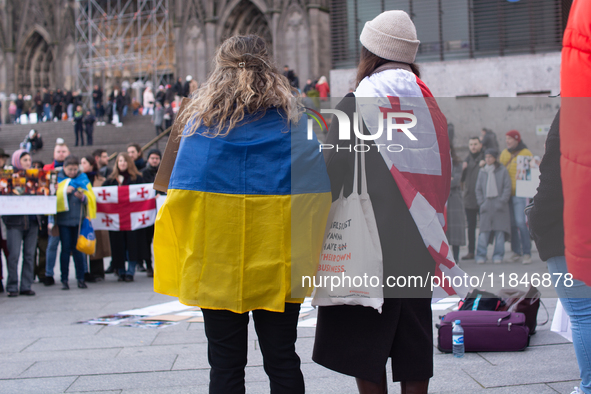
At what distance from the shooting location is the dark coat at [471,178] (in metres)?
7.66

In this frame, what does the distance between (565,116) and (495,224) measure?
6.94m

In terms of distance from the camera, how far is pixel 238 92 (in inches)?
92.7

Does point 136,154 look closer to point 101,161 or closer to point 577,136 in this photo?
point 101,161

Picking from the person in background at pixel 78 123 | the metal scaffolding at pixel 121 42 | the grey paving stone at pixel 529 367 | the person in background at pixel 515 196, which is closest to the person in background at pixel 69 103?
the metal scaffolding at pixel 121 42

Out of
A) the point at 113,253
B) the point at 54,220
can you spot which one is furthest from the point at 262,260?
the point at 113,253

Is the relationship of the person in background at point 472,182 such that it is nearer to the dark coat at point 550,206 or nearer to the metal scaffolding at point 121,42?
the dark coat at point 550,206

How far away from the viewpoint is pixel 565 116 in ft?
6.62

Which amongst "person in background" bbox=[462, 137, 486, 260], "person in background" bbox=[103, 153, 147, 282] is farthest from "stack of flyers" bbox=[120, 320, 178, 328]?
"person in background" bbox=[462, 137, 486, 260]

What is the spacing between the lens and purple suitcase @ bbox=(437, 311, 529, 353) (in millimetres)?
4094

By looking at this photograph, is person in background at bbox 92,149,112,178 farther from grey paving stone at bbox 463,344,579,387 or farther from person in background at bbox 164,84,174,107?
person in background at bbox 164,84,174,107

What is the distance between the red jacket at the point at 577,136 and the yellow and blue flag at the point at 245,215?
2.94 ft

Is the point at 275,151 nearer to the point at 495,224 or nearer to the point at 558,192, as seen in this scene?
the point at 558,192

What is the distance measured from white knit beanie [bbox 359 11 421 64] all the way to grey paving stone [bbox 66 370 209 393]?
7.41 feet

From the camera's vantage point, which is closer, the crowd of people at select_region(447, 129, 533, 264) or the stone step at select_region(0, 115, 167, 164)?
the crowd of people at select_region(447, 129, 533, 264)
